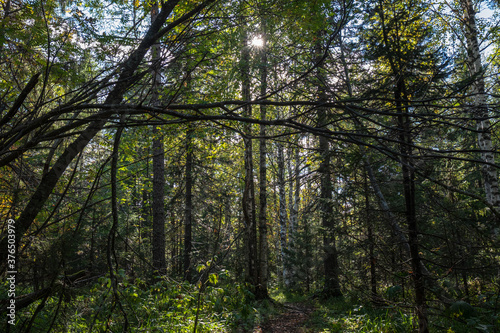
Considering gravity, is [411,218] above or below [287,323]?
above

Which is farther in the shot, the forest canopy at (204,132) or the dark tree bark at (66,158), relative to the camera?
the dark tree bark at (66,158)

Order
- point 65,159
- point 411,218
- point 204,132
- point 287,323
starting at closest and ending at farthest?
point 65,159, point 411,218, point 204,132, point 287,323

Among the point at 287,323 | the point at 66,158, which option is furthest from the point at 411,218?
the point at 66,158

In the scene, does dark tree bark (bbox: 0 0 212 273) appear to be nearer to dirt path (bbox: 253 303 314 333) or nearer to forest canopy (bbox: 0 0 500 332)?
forest canopy (bbox: 0 0 500 332)

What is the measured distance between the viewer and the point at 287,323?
22.3 feet

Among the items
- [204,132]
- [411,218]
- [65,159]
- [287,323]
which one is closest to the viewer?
[65,159]

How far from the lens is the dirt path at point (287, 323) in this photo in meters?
6.11

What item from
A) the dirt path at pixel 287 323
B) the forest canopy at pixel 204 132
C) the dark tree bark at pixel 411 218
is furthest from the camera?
the dirt path at pixel 287 323

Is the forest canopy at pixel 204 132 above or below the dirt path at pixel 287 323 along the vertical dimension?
above

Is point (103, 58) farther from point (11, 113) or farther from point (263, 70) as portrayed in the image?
point (263, 70)

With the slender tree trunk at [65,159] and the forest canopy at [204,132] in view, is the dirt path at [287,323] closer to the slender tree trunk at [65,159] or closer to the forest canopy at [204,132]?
the forest canopy at [204,132]

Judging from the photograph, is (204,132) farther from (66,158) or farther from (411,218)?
(411,218)

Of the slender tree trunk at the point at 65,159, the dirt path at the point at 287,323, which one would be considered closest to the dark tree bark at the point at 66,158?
the slender tree trunk at the point at 65,159

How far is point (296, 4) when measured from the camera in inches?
130
